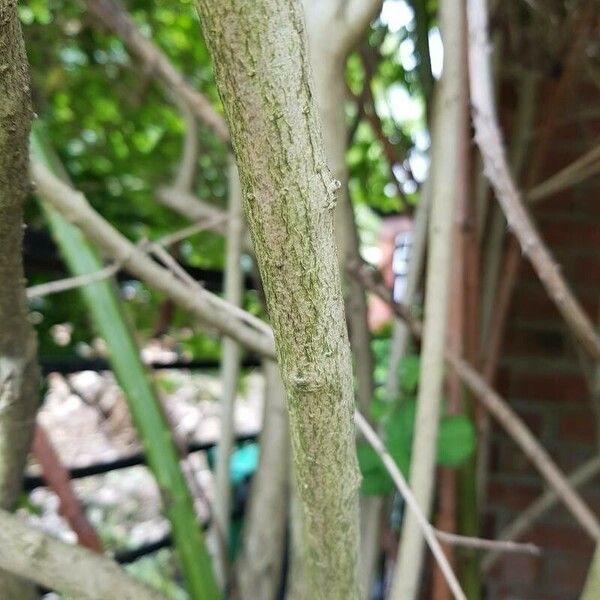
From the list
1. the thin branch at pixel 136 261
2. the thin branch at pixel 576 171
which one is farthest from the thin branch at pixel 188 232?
the thin branch at pixel 576 171

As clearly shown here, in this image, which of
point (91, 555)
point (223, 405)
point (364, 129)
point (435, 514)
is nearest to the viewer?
point (91, 555)

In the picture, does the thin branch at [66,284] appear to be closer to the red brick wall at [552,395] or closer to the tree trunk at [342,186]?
the tree trunk at [342,186]

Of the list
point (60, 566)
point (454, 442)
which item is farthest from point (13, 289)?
point (454, 442)

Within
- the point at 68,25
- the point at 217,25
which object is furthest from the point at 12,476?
the point at 68,25

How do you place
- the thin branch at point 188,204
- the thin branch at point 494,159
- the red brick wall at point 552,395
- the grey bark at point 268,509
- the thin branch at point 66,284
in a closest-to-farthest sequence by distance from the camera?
the thin branch at point 494,159 → the thin branch at point 66,284 → the grey bark at point 268,509 → the thin branch at point 188,204 → the red brick wall at point 552,395

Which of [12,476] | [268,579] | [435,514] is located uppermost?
[12,476]

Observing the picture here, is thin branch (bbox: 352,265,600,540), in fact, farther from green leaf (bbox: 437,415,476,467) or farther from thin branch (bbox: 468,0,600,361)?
thin branch (bbox: 468,0,600,361)

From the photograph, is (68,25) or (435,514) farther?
(68,25)

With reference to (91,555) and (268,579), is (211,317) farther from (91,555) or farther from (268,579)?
(268,579)
